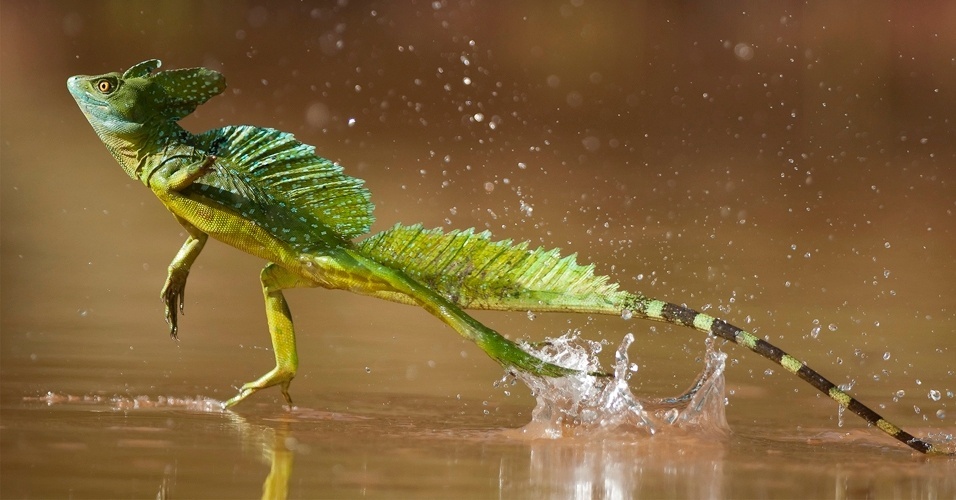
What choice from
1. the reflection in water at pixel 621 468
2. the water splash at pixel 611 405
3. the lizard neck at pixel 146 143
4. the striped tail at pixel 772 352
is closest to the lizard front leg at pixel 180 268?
the lizard neck at pixel 146 143

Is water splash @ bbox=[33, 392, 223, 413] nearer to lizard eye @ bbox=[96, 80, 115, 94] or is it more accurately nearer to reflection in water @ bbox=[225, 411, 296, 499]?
reflection in water @ bbox=[225, 411, 296, 499]

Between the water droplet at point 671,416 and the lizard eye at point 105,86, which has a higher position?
the lizard eye at point 105,86

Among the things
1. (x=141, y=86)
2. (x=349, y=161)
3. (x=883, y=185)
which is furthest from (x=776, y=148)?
(x=141, y=86)

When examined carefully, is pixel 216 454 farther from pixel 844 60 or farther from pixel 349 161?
pixel 844 60

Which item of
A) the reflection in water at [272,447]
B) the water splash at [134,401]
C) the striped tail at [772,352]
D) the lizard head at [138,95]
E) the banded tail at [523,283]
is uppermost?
the lizard head at [138,95]

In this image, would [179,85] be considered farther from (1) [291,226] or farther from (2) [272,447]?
(2) [272,447]

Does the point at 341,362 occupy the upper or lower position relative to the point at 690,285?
lower

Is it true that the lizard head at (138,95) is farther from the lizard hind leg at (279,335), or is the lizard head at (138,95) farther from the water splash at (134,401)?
the water splash at (134,401)
